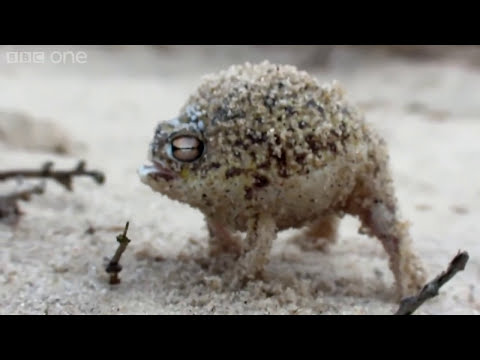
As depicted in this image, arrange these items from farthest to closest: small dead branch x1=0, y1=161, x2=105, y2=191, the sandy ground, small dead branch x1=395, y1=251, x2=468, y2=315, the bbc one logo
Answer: the bbc one logo, small dead branch x1=0, y1=161, x2=105, y2=191, the sandy ground, small dead branch x1=395, y1=251, x2=468, y2=315

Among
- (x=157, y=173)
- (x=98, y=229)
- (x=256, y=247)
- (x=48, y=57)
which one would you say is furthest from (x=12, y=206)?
(x=48, y=57)

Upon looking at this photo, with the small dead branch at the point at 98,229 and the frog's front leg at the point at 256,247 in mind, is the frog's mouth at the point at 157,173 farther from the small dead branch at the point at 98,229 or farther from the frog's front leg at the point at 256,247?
the small dead branch at the point at 98,229

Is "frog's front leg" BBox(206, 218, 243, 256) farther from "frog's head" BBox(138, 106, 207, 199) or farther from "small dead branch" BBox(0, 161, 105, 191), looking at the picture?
"small dead branch" BBox(0, 161, 105, 191)


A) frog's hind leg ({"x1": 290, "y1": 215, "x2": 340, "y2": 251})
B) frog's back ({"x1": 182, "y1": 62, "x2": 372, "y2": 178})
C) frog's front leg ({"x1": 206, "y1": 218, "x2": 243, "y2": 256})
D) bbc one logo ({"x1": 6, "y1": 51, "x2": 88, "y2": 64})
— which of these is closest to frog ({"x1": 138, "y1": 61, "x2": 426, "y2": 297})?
frog's back ({"x1": 182, "y1": 62, "x2": 372, "y2": 178})

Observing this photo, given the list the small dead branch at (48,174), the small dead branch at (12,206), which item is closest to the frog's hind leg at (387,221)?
the small dead branch at (48,174)

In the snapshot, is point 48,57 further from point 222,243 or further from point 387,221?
point 387,221

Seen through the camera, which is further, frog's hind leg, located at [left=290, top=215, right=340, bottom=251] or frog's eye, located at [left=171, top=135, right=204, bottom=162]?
frog's hind leg, located at [left=290, top=215, right=340, bottom=251]
